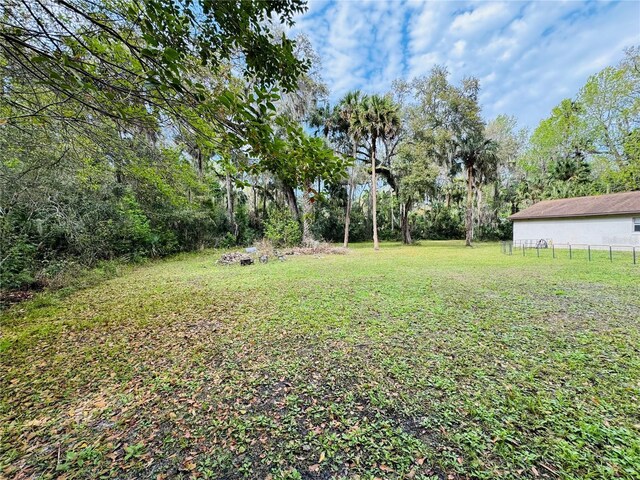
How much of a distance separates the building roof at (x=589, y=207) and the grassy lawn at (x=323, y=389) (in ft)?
39.2

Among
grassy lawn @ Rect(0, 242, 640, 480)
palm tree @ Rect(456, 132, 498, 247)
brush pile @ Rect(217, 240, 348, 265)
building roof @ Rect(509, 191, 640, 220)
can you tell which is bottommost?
grassy lawn @ Rect(0, 242, 640, 480)

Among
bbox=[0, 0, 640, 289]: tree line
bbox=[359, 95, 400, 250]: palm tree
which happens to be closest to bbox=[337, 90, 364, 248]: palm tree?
bbox=[0, 0, 640, 289]: tree line

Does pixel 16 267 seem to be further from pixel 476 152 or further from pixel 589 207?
pixel 589 207

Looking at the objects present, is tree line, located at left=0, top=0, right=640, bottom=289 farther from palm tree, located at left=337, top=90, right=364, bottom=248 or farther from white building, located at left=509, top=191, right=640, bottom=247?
white building, located at left=509, top=191, right=640, bottom=247

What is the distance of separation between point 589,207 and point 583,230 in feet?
4.29

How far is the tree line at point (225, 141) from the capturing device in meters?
1.81

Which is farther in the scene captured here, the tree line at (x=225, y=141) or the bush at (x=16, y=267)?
the bush at (x=16, y=267)

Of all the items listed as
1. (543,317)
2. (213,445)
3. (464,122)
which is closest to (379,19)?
(543,317)

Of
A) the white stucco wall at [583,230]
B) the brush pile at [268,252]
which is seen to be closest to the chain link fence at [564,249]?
the white stucco wall at [583,230]

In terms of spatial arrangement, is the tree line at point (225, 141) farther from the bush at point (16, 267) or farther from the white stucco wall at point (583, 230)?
the white stucco wall at point (583, 230)

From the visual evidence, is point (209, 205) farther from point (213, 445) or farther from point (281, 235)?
point (213, 445)

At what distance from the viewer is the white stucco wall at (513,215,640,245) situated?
12.8 metres

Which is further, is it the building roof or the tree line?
the building roof

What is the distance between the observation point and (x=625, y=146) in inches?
684
